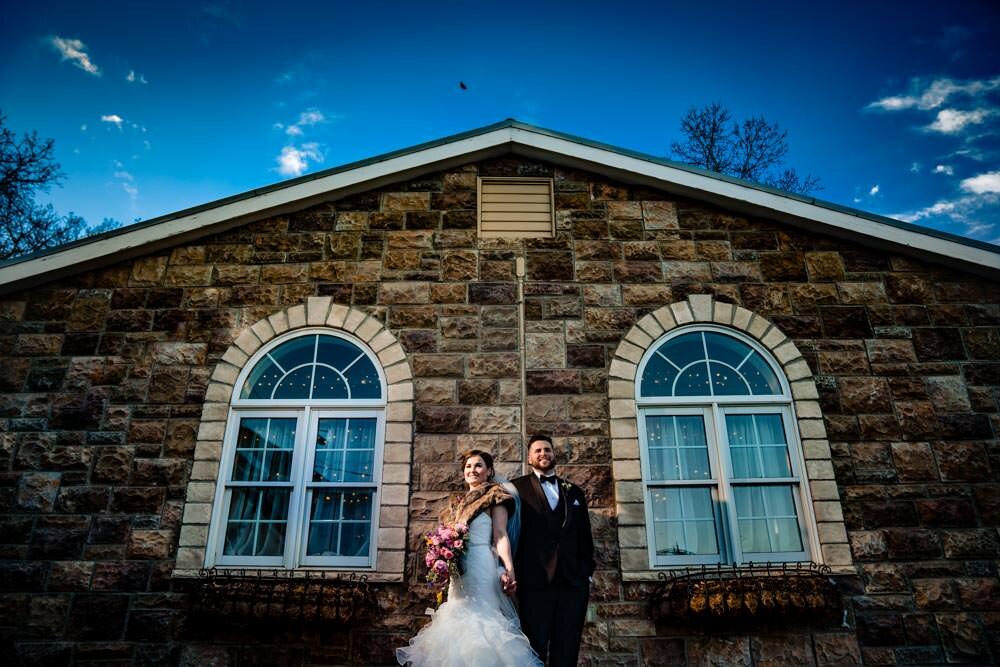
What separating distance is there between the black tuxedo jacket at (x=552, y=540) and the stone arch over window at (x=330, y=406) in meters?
1.12

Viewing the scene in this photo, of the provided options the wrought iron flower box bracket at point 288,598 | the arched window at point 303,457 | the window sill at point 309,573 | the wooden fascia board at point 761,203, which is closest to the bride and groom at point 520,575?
the wrought iron flower box bracket at point 288,598

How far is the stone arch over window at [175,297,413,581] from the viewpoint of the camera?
4.89 metres

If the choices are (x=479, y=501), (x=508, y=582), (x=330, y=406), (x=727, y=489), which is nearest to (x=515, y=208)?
(x=330, y=406)

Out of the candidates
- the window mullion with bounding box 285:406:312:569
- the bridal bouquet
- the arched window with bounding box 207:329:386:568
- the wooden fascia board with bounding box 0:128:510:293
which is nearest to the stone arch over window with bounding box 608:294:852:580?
the bridal bouquet

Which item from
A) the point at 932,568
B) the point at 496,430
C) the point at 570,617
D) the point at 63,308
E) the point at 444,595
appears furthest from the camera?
the point at 63,308

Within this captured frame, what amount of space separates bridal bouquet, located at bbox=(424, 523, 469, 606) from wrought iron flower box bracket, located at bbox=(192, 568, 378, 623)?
91 cm

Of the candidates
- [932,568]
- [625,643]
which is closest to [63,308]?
[625,643]

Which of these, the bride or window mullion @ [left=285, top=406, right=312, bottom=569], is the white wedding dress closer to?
the bride

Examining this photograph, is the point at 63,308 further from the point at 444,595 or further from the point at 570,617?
the point at 570,617

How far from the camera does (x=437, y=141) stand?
6.11 metres

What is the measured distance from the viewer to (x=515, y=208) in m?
6.09

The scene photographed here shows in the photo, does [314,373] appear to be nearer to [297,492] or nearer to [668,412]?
[297,492]

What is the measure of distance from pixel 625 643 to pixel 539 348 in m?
2.37

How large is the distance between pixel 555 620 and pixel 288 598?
75.4 inches
